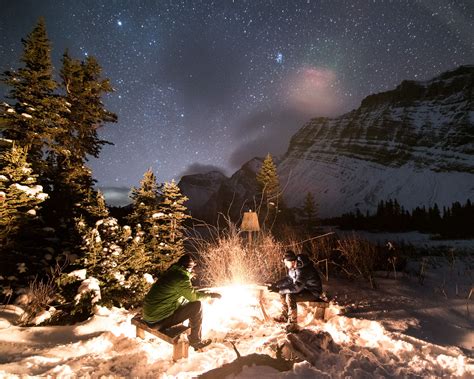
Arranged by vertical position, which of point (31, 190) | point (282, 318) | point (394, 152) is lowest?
point (282, 318)

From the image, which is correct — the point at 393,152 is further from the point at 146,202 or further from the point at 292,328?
the point at 292,328

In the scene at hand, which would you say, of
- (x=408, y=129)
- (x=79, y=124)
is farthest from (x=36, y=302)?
(x=408, y=129)

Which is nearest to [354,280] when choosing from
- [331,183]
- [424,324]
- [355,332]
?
[424,324]

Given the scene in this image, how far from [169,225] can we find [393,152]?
128m

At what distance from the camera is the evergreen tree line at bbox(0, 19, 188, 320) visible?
6.43 meters

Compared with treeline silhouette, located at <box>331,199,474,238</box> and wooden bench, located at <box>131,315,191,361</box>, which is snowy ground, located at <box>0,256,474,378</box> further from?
treeline silhouette, located at <box>331,199,474,238</box>

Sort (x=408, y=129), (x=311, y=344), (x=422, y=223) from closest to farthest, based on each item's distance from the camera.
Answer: (x=311, y=344)
(x=422, y=223)
(x=408, y=129)

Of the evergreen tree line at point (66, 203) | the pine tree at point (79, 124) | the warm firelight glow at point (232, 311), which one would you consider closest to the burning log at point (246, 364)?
the warm firelight glow at point (232, 311)

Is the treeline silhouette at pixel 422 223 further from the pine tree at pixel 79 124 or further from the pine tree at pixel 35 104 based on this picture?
the pine tree at pixel 35 104

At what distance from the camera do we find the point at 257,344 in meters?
→ 4.55

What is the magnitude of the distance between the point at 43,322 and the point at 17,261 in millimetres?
2262

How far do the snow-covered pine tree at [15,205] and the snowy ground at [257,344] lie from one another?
4.72 ft

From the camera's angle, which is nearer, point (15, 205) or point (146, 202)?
point (15, 205)

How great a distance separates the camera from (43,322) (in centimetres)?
533
